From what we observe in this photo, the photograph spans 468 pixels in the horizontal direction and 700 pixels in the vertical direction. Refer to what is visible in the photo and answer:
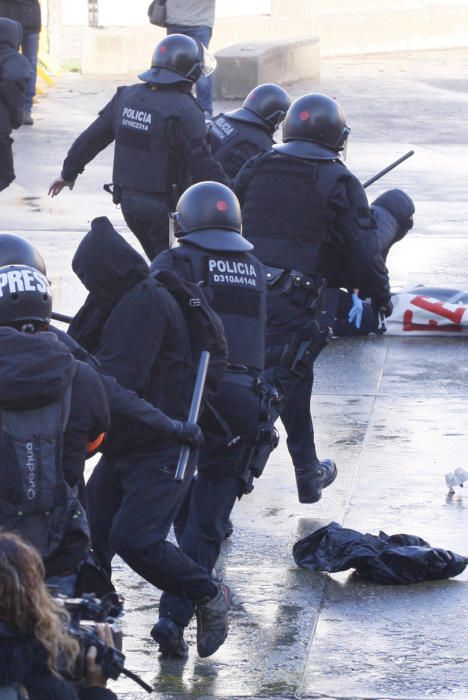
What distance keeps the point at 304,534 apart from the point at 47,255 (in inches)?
215

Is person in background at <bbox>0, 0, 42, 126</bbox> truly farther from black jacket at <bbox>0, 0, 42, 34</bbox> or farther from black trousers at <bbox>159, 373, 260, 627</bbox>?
black trousers at <bbox>159, 373, 260, 627</bbox>

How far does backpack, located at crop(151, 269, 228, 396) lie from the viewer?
5266mm

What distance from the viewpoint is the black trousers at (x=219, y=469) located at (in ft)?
18.7

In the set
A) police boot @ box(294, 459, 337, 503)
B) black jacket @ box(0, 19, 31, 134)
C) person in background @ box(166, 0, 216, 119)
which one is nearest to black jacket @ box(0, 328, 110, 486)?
police boot @ box(294, 459, 337, 503)

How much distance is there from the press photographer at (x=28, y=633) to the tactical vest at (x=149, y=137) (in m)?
5.40

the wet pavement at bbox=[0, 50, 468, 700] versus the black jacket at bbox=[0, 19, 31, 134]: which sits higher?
the black jacket at bbox=[0, 19, 31, 134]

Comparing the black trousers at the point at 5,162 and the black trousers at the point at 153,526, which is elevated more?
the black trousers at the point at 153,526

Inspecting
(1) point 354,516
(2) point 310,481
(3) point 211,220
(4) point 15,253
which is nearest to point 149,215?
(2) point 310,481

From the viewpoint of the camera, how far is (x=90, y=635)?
3.94 metres

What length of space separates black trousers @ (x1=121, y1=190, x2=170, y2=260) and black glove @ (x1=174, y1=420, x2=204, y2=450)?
4223 mm

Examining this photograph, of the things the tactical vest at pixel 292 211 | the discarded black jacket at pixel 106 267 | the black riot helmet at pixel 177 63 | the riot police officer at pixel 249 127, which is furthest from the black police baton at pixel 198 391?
the black riot helmet at pixel 177 63

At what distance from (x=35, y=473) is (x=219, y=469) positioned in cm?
159

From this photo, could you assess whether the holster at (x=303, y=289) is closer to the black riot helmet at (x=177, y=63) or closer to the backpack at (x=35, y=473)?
the black riot helmet at (x=177, y=63)

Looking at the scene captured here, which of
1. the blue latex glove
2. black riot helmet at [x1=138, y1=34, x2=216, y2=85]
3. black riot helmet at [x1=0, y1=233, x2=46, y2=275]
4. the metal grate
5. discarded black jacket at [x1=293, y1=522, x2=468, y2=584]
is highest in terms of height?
→ black riot helmet at [x1=0, y1=233, x2=46, y2=275]
